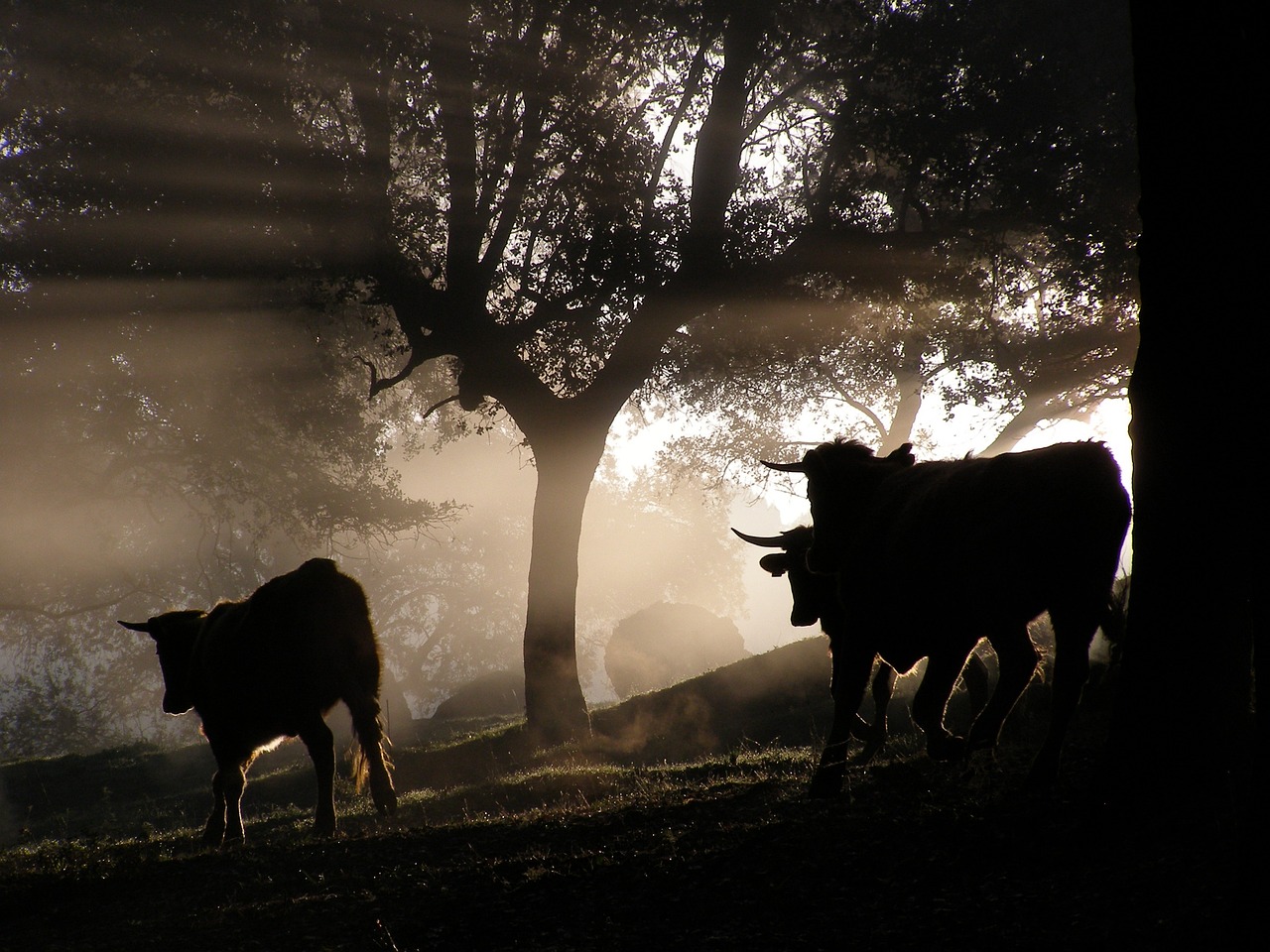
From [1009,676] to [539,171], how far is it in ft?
42.6

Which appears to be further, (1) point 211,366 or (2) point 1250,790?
(1) point 211,366

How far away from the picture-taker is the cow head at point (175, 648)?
9.91 meters

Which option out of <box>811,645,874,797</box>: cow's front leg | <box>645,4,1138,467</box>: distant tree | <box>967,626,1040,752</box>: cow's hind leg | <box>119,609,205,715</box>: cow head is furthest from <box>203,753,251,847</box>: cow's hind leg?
<box>645,4,1138,467</box>: distant tree

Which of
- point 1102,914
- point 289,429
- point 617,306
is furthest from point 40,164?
point 1102,914

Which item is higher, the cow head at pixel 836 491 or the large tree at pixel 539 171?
the large tree at pixel 539 171

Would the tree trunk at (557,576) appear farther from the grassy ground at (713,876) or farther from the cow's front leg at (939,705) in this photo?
the cow's front leg at (939,705)

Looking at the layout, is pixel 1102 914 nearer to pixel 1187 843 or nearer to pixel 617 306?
pixel 1187 843

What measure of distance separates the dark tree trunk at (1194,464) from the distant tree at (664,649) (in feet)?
95.1

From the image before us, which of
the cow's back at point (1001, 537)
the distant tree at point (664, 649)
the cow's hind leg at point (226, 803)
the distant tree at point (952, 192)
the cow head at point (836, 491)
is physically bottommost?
the distant tree at point (664, 649)

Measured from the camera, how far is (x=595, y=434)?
53.4 ft

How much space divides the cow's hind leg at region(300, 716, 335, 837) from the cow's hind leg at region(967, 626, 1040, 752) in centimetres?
586

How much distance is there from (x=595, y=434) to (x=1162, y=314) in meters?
12.5

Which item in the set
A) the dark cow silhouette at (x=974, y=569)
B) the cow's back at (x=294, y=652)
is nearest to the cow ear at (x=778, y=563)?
the dark cow silhouette at (x=974, y=569)

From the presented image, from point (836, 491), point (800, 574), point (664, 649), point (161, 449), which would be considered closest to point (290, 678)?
point (800, 574)
